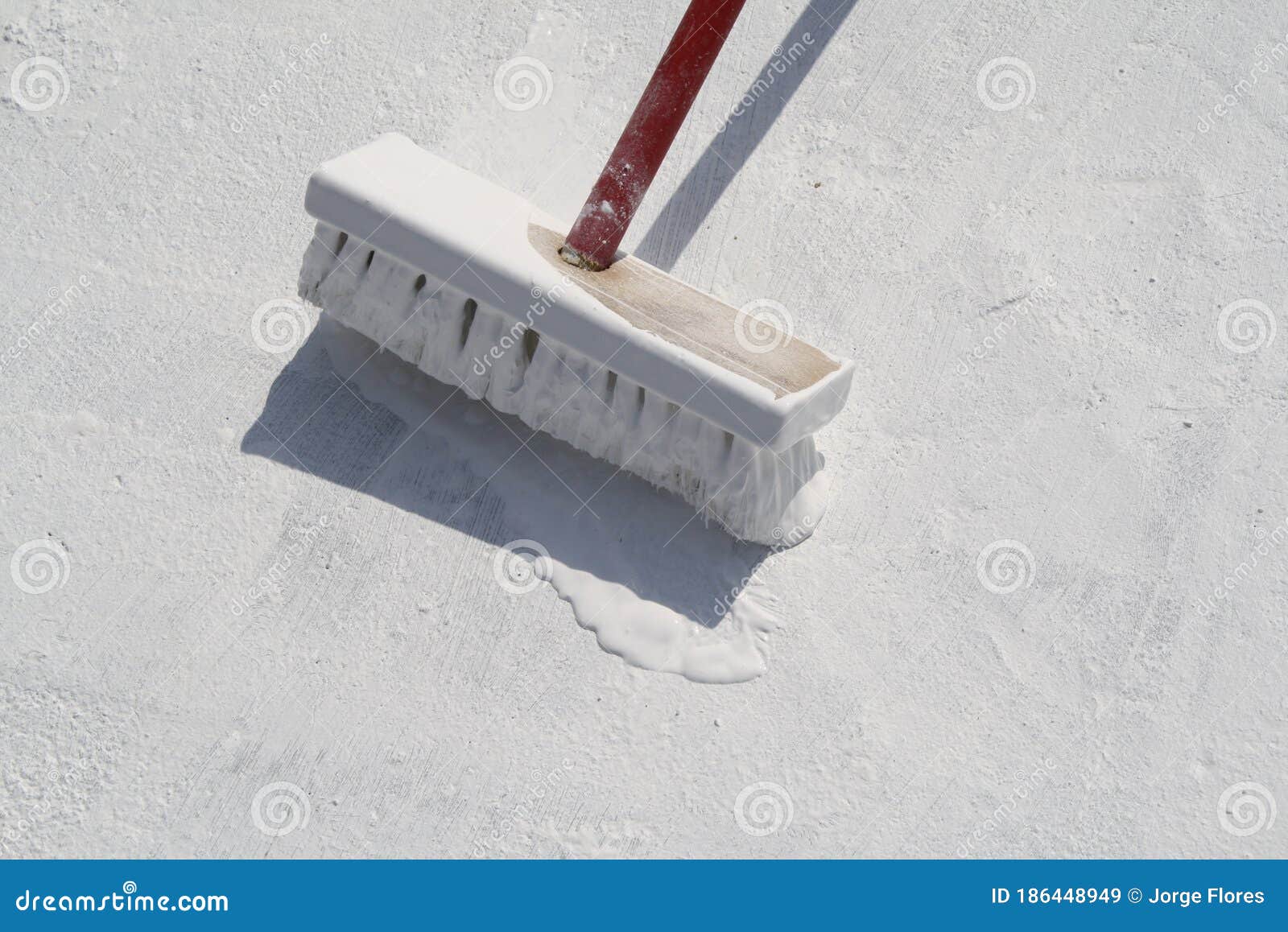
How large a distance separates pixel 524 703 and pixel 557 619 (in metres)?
0.21

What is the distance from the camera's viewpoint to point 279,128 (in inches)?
136

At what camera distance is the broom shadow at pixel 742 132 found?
342 centimetres

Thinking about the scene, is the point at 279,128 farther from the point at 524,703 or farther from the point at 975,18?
the point at 975,18

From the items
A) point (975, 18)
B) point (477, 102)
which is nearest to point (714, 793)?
point (477, 102)
